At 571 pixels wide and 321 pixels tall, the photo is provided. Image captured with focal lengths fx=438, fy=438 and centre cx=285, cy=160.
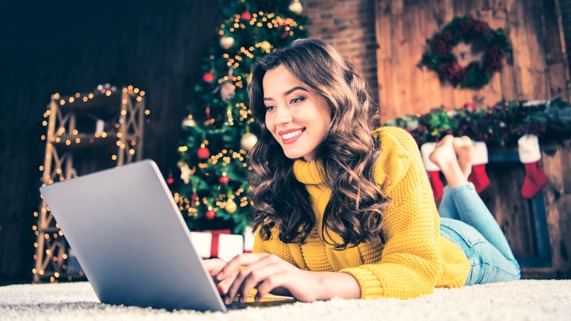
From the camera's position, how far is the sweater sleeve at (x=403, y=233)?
878 mm

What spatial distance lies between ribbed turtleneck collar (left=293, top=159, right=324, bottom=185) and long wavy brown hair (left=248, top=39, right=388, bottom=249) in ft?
0.07

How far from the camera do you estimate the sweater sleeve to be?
88 cm

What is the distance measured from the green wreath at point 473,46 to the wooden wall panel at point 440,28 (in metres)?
0.06

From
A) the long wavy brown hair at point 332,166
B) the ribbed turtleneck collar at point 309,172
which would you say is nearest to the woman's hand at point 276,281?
the long wavy brown hair at point 332,166

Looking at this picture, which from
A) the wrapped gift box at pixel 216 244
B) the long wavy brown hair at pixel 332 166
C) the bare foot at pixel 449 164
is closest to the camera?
the long wavy brown hair at pixel 332 166

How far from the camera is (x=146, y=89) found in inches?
185

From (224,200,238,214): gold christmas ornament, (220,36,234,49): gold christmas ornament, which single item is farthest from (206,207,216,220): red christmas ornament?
(220,36,234,49): gold christmas ornament

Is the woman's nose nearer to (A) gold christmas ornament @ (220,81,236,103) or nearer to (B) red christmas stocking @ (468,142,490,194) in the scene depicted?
(B) red christmas stocking @ (468,142,490,194)

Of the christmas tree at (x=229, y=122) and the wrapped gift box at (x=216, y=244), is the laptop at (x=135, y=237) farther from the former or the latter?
the christmas tree at (x=229, y=122)

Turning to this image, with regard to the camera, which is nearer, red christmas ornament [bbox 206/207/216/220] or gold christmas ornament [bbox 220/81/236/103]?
red christmas ornament [bbox 206/207/216/220]

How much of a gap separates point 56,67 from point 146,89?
117cm

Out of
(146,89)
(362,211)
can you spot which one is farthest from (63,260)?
(362,211)

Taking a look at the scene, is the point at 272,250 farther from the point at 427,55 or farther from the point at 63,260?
the point at 63,260

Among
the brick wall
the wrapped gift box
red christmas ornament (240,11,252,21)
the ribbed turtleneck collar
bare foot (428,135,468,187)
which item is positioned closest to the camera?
the ribbed turtleneck collar
